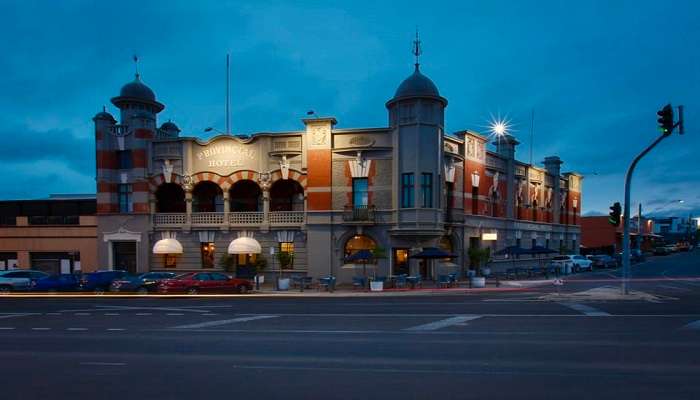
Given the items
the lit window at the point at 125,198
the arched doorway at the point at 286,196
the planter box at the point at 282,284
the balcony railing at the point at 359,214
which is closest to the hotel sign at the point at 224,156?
the arched doorway at the point at 286,196

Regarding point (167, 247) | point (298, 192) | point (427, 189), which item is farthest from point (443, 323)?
point (167, 247)

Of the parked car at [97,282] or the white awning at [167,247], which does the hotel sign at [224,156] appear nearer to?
the white awning at [167,247]

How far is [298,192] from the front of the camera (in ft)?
121

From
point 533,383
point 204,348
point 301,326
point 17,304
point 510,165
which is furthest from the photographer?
point 510,165

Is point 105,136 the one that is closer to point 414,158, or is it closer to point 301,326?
point 414,158

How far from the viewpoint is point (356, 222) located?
33031 mm

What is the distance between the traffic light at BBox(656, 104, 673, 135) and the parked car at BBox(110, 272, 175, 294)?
2585 centimetres

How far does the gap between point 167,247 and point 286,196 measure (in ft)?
28.9

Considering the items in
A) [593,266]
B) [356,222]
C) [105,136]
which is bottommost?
[593,266]

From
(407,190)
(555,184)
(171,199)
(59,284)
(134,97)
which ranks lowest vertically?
(59,284)

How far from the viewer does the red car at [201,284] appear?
96.8 ft

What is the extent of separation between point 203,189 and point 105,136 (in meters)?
8.05

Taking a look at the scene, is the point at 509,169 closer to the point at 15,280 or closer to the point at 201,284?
the point at 201,284

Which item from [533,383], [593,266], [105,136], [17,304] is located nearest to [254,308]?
[17,304]
